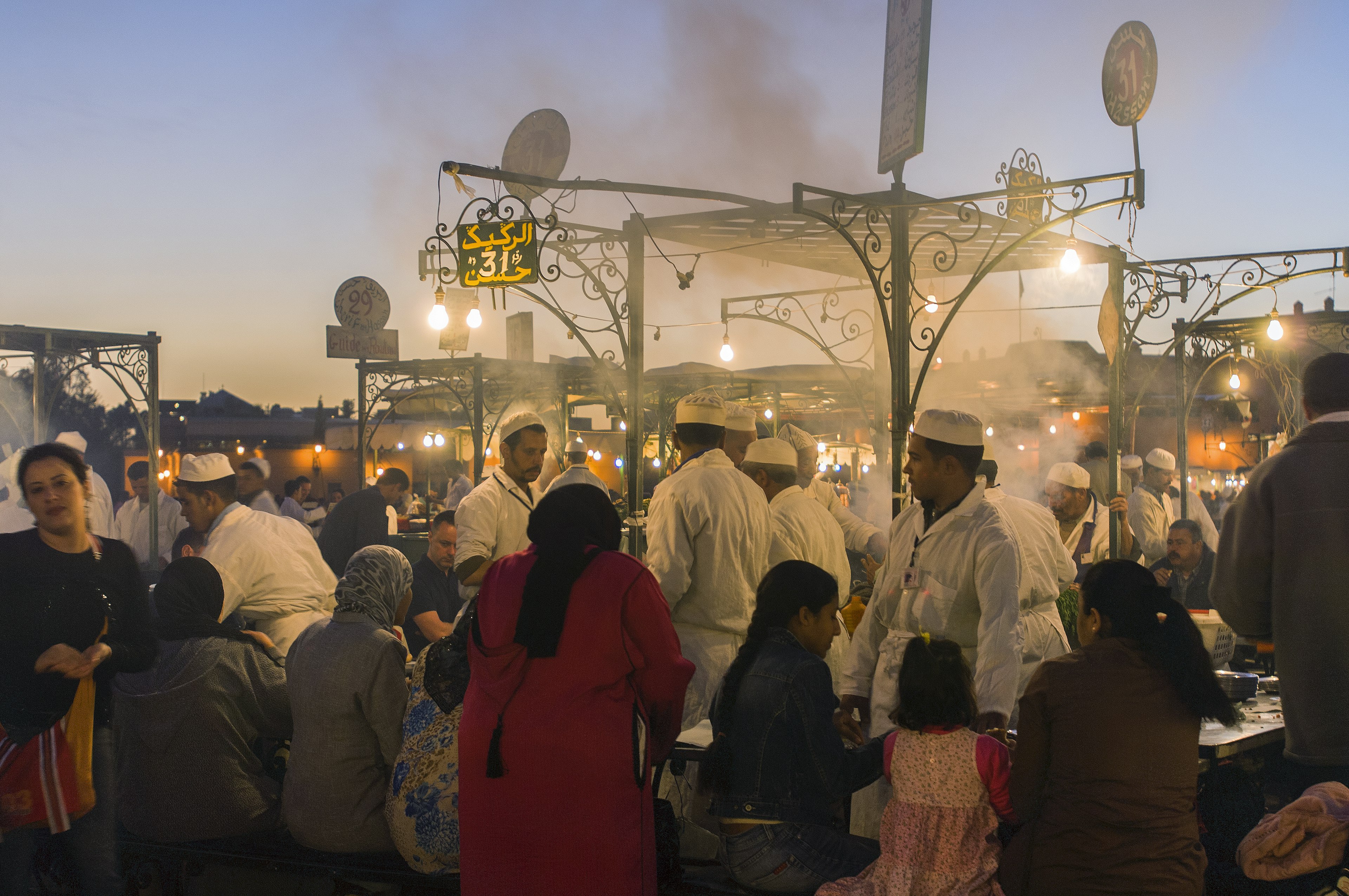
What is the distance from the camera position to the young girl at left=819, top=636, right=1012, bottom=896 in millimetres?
2994

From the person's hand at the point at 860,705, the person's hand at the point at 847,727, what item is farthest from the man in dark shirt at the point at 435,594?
the person's hand at the point at 847,727

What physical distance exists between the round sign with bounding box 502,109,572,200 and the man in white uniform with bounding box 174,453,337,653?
4091 mm

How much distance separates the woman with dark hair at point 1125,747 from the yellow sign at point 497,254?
5.76 meters

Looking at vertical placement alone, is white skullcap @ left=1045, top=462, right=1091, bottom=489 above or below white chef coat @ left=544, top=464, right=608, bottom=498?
below

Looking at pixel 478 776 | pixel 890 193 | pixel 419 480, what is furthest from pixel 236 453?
pixel 478 776

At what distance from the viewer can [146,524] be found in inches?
426

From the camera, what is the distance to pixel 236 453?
43.1 m

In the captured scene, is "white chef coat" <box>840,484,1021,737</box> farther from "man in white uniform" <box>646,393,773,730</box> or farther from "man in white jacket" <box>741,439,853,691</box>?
"man in white jacket" <box>741,439,853,691</box>

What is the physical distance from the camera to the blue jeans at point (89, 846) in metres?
3.64

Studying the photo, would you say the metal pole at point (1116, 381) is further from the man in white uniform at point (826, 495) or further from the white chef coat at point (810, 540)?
the white chef coat at point (810, 540)

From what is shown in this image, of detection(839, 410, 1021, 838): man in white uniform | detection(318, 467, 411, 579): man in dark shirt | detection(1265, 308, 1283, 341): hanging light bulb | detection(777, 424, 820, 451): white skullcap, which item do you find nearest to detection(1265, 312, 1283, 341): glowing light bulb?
detection(1265, 308, 1283, 341): hanging light bulb

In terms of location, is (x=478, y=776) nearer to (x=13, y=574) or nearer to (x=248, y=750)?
(x=248, y=750)

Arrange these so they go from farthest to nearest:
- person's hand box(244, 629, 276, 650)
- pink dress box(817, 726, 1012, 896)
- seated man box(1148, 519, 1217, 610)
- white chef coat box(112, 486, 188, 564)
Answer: white chef coat box(112, 486, 188, 564), seated man box(1148, 519, 1217, 610), person's hand box(244, 629, 276, 650), pink dress box(817, 726, 1012, 896)

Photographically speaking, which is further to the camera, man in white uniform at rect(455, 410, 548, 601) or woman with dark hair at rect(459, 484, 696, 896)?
man in white uniform at rect(455, 410, 548, 601)
